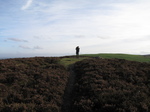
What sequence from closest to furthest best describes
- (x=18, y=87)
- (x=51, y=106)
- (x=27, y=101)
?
(x=51, y=106), (x=27, y=101), (x=18, y=87)

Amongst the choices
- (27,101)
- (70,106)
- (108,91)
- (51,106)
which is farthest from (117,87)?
(27,101)

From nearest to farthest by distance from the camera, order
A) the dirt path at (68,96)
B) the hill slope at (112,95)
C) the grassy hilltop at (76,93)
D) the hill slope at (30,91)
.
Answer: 1. the hill slope at (112,95)
2. the grassy hilltop at (76,93)
3. the hill slope at (30,91)
4. the dirt path at (68,96)

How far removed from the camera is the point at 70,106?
10.8 meters

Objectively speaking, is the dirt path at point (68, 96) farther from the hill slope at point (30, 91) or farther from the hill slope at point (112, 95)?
the hill slope at point (112, 95)

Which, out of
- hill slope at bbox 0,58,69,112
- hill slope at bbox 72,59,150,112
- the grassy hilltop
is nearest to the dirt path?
the grassy hilltop

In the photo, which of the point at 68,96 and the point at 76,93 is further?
the point at 68,96

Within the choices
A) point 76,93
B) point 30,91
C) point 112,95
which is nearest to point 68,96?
point 76,93

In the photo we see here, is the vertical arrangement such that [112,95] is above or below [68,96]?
above

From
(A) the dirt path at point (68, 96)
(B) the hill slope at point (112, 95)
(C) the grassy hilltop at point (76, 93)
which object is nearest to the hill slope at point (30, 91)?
(C) the grassy hilltop at point (76, 93)

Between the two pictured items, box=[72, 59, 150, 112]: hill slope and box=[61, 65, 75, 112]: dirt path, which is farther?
box=[61, 65, 75, 112]: dirt path

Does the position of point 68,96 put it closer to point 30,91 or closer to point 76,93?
point 76,93

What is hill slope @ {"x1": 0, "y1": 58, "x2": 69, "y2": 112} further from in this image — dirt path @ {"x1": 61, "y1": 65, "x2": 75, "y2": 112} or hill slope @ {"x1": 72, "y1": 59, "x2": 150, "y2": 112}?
hill slope @ {"x1": 72, "y1": 59, "x2": 150, "y2": 112}

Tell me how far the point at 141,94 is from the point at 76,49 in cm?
2151

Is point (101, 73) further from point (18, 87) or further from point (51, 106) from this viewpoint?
point (18, 87)
